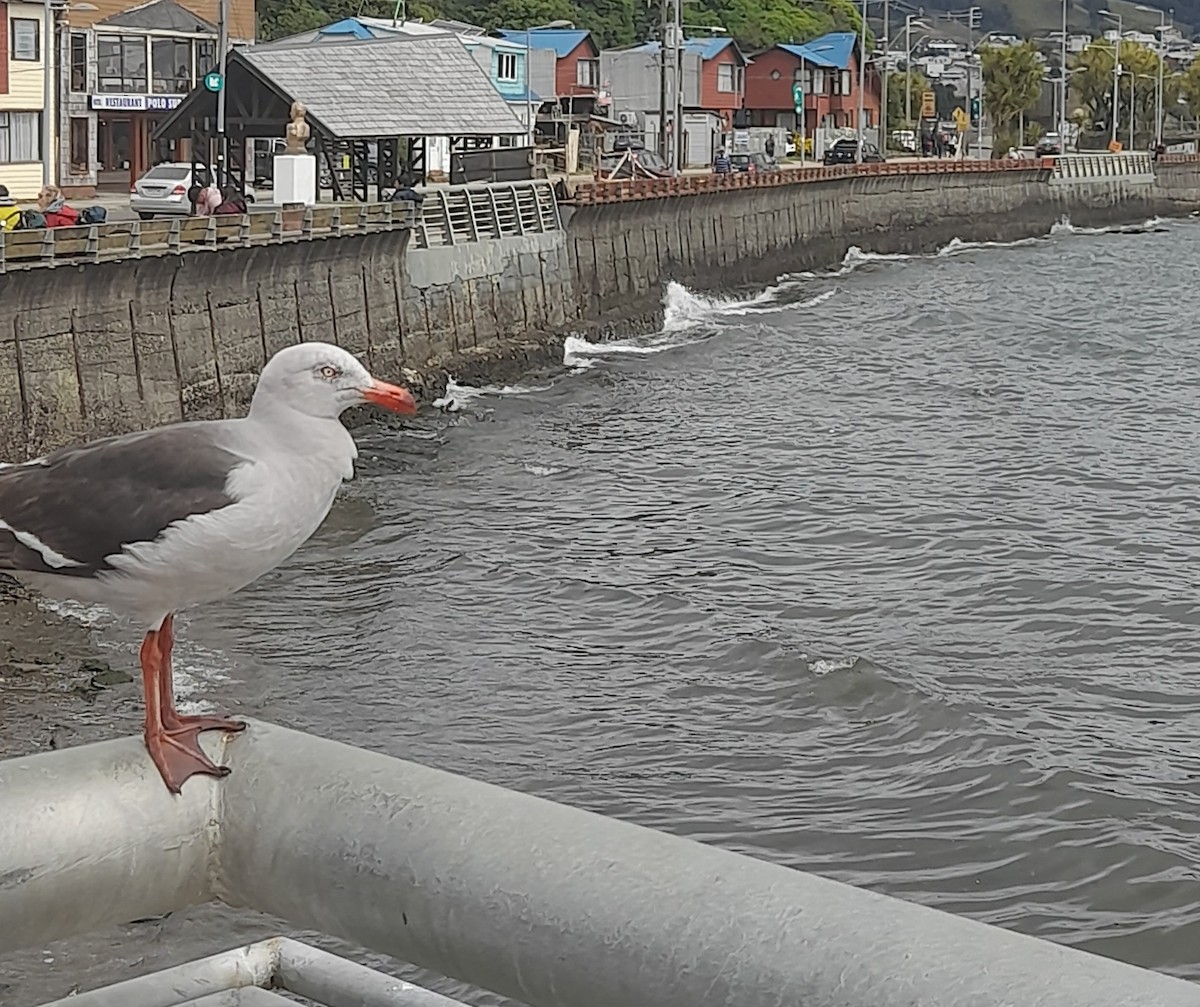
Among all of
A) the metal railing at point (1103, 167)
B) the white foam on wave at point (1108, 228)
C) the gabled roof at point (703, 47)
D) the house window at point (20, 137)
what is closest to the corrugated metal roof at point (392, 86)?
the house window at point (20, 137)

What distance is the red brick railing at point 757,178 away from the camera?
159 ft

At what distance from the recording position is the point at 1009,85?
11850 centimetres

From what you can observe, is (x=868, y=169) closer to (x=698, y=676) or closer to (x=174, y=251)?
(x=174, y=251)

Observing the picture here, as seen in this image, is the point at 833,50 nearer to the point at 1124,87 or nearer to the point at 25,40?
the point at 1124,87

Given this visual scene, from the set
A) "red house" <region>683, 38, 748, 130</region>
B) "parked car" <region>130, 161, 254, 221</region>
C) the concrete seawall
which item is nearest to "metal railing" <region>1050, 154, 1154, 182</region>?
"red house" <region>683, 38, 748, 130</region>

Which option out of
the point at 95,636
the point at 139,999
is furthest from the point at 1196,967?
the point at 95,636

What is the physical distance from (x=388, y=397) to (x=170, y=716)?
116 centimetres

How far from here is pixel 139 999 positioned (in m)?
2.65

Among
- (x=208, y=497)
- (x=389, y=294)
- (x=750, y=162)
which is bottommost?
(x=389, y=294)

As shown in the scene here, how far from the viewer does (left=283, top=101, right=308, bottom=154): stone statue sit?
36531 mm

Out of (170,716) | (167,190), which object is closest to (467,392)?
(167,190)

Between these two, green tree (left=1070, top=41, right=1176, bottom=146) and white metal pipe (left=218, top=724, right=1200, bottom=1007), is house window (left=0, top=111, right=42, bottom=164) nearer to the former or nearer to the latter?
white metal pipe (left=218, top=724, right=1200, bottom=1007)

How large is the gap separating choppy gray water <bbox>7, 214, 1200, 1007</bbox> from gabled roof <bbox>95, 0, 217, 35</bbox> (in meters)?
30.2

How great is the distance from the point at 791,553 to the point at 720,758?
27.7ft
